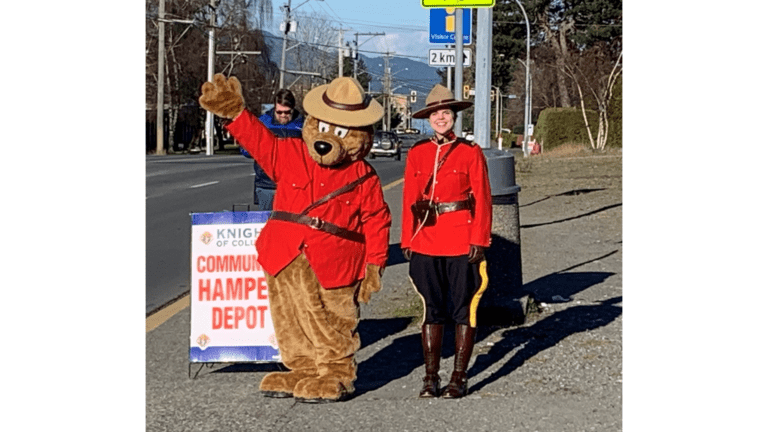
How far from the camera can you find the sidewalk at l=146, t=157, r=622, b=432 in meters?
5.66

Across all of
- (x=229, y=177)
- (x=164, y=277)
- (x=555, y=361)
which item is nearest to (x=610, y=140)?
(x=229, y=177)

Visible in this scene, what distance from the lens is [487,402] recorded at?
6.02 metres

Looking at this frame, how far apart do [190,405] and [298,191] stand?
1271 millimetres

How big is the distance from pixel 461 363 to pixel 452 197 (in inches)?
35.6

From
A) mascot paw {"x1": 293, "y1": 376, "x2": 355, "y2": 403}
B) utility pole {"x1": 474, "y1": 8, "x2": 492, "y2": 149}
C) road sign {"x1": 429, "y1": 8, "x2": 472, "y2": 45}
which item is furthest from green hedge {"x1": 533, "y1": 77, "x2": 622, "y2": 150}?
mascot paw {"x1": 293, "y1": 376, "x2": 355, "y2": 403}

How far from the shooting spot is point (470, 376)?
6668 millimetres

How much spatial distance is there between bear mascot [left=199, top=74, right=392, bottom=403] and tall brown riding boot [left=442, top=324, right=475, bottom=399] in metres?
0.53

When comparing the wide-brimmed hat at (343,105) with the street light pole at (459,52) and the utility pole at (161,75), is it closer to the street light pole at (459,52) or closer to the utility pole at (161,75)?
the street light pole at (459,52)

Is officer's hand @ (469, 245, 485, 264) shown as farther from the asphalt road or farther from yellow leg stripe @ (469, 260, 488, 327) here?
the asphalt road

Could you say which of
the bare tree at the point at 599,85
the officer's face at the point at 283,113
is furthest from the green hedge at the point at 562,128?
the officer's face at the point at 283,113

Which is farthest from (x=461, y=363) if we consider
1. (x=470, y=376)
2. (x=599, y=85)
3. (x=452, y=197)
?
(x=599, y=85)

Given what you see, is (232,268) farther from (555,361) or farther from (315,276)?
(555,361)

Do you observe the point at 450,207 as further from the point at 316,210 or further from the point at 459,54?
the point at 459,54

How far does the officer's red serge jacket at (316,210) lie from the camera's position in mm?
6016
